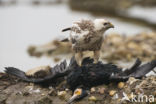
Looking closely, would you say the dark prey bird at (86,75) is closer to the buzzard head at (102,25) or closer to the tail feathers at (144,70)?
the tail feathers at (144,70)

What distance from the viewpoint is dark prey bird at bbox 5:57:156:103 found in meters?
6.55

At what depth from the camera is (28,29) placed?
1603 cm

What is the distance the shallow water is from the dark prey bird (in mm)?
2832

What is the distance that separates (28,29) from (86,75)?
9.75 metres

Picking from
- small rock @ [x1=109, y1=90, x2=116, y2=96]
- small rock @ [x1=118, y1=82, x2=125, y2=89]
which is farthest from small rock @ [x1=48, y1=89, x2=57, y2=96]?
small rock @ [x1=118, y1=82, x2=125, y2=89]

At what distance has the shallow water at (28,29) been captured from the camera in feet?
36.2

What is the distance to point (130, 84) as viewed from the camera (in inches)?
257

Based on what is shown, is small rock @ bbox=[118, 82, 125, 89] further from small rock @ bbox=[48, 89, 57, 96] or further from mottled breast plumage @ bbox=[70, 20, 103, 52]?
small rock @ bbox=[48, 89, 57, 96]

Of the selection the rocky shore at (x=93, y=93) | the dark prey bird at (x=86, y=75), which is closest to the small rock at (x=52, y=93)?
the rocky shore at (x=93, y=93)

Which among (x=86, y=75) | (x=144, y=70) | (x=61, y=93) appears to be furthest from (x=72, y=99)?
(x=144, y=70)

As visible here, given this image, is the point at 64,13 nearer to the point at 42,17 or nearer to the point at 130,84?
the point at 42,17

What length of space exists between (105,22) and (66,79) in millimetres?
1190

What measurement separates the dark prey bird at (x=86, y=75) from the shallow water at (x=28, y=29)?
9.29 ft

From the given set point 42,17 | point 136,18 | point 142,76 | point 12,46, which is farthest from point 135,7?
point 142,76
